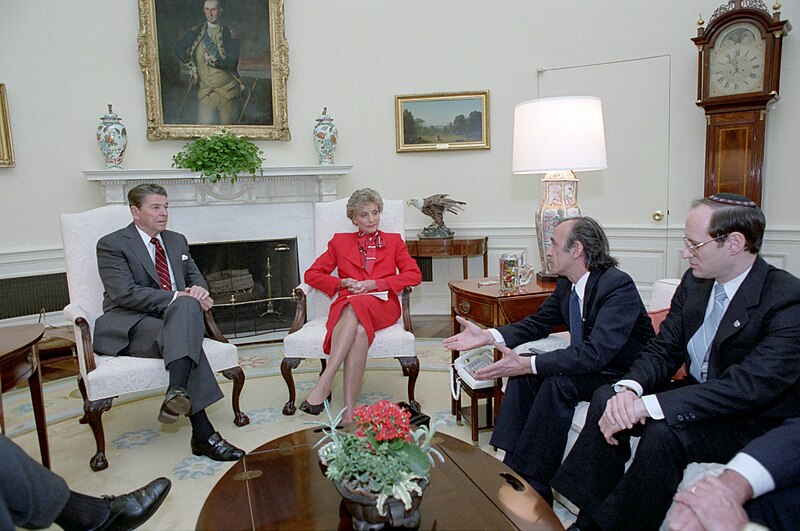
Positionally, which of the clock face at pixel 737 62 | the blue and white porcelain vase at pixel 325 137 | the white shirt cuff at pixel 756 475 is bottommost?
the white shirt cuff at pixel 756 475

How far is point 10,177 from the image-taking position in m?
4.52

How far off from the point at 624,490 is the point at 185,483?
190 centimetres

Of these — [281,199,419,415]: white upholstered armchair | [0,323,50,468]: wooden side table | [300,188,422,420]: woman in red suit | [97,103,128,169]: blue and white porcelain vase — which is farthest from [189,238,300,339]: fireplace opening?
[0,323,50,468]: wooden side table

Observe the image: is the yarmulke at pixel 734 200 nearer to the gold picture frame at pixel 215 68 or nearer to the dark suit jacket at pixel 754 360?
the dark suit jacket at pixel 754 360

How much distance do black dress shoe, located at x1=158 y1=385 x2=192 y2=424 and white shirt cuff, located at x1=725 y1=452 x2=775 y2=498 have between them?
2245mm

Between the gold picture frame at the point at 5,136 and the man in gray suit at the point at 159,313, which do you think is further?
the gold picture frame at the point at 5,136

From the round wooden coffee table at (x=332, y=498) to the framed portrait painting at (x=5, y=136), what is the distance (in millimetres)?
4015

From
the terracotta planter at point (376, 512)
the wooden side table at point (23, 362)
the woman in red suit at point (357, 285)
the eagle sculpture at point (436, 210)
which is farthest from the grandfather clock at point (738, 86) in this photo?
the wooden side table at point (23, 362)

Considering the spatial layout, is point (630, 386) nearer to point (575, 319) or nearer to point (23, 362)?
point (575, 319)

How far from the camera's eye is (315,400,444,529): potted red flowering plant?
139 cm

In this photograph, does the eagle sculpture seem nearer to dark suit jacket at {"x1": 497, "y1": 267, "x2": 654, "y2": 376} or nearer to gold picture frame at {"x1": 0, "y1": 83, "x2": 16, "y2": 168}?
dark suit jacket at {"x1": 497, "y1": 267, "x2": 654, "y2": 376}

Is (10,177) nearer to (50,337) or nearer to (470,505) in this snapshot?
(50,337)

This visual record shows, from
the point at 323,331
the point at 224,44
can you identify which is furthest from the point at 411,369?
the point at 224,44

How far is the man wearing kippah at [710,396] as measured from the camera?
169 cm
